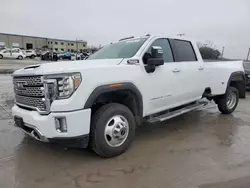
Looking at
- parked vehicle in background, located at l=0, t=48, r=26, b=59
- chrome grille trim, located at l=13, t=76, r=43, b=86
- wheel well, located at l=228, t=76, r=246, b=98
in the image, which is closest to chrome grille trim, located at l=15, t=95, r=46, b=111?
chrome grille trim, located at l=13, t=76, r=43, b=86

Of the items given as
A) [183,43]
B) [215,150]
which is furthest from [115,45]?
[215,150]

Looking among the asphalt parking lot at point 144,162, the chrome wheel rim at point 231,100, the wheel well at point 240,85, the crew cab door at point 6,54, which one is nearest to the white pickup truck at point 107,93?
the asphalt parking lot at point 144,162

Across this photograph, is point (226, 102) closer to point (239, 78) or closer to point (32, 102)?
point (239, 78)

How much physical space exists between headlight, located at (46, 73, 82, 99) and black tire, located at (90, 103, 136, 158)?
1.89 ft

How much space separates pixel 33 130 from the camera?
3381mm

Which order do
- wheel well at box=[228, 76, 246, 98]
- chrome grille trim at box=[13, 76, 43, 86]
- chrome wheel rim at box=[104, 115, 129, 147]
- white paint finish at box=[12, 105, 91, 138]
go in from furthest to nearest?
wheel well at box=[228, 76, 246, 98] → chrome wheel rim at box=[104, 115, 129, 147] → chrome grille trim at box=[13, 76, 43, 86] → white paint finish at box=[12, 105, 91, 138]

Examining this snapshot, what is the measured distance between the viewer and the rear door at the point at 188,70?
193 inches

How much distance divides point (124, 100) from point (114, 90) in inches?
21.1

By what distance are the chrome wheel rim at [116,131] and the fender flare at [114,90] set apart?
1.33 ft

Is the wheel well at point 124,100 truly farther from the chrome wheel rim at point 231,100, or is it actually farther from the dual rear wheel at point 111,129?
the chrome wheel rim at point 231,100

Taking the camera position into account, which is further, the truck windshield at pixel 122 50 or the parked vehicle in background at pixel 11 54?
the parked vehicle in background at pixel 11 54

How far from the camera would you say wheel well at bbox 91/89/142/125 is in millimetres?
3748

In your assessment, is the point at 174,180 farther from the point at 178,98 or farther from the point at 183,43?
the point at 183,43

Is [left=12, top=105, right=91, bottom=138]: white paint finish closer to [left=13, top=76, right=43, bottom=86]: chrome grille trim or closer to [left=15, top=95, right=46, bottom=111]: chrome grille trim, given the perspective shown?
[left=15, top=95, right=46, bottom=111]: chrome grille trim
